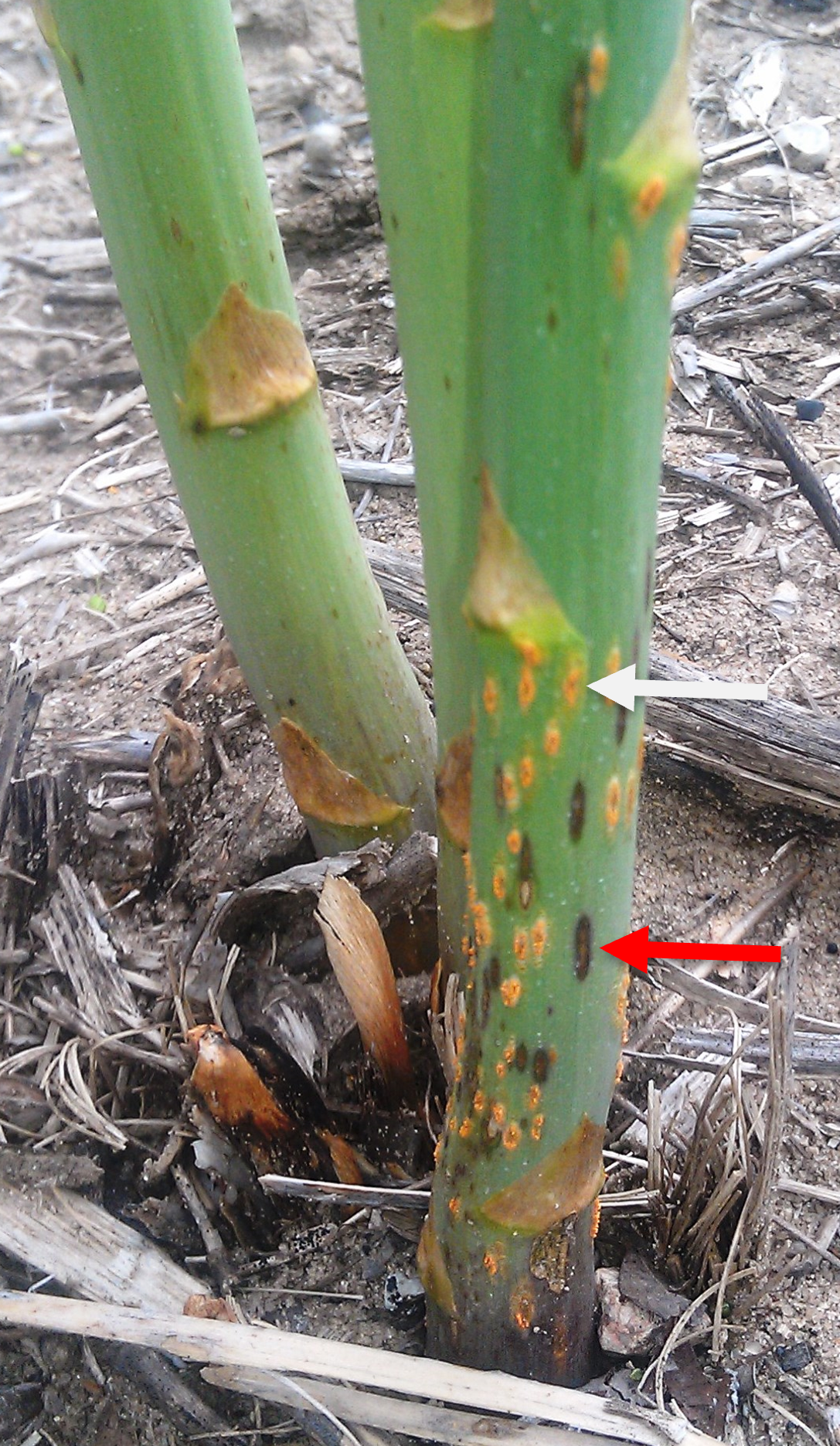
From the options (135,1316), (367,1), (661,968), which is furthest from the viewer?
(661,968)

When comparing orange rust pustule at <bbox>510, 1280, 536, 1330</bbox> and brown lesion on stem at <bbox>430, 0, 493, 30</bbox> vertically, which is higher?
brown lesion on stem at <bbox>430, 0, 493, 30</bbox>

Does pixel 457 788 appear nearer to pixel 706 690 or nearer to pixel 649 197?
pixel 649 197

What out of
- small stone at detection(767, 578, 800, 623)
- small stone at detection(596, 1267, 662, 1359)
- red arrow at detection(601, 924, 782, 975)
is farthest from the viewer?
small stone at detection(767, 578, 800, 623)

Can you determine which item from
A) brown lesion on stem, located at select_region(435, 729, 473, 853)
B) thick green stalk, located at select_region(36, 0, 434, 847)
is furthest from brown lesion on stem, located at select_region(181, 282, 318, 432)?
brown lesion on stem, located at select_region(435, 729, 473, 853)

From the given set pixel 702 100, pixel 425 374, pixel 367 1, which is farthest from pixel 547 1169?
pixel 702 100

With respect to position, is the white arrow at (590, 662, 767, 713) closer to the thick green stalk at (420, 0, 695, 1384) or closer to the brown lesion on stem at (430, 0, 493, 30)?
the thick green stalk at (420, 0, 695, 1384)

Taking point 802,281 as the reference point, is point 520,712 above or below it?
above

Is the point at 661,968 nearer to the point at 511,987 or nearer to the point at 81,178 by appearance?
the point at 511,987
